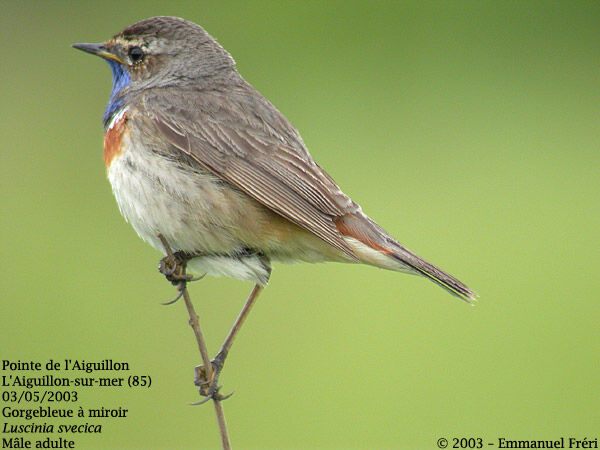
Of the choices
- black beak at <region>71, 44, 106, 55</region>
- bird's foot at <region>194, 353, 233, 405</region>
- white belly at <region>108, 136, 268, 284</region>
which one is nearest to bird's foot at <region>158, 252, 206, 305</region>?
white belly at <region>108, 136, 268, 284</region>

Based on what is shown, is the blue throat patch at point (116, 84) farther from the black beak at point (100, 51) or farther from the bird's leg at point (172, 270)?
the bird's leg at point (172, 270)

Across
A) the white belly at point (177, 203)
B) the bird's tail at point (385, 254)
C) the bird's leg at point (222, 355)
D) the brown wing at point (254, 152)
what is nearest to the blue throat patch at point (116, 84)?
the brown wing at point (254, 152)

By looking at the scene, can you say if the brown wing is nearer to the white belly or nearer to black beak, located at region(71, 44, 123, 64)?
the white belly

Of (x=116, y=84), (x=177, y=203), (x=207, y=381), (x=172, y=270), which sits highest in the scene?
(x=116, y=84)

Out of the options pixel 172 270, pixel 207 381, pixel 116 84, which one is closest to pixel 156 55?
pixel 116 84

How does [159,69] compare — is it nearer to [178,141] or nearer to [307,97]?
[178,141]

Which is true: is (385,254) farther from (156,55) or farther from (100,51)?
(100,51)

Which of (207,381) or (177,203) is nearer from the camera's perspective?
(207,381)
